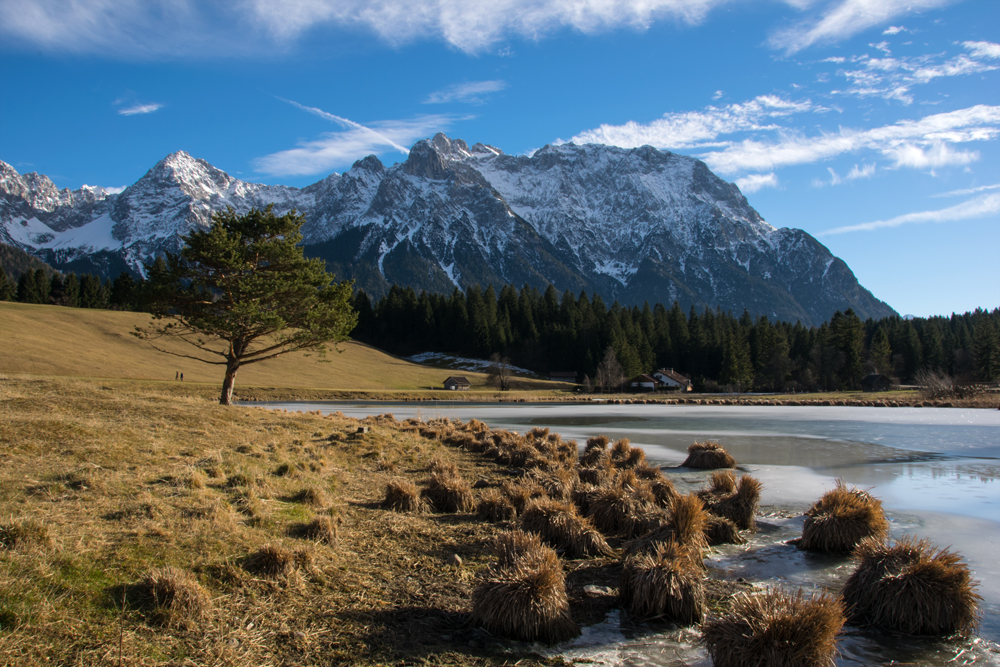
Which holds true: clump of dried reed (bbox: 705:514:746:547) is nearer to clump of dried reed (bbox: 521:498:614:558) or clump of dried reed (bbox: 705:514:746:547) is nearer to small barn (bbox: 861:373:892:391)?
clump of dried reed (bbox: 521:498:614:558)

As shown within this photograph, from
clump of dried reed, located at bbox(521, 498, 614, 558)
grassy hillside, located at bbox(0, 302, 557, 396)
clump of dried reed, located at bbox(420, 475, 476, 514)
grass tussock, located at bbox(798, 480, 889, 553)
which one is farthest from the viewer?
grassy hillside, located at bbox(0, 302, 557, 396)

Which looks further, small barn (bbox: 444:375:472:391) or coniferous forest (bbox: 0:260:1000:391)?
coniferous forest (bbox: 0:260:1000:391)

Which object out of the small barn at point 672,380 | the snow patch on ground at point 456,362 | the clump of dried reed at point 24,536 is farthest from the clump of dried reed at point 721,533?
the small barn at point 672,380

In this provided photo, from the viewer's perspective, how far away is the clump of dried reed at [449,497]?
39.6 feet

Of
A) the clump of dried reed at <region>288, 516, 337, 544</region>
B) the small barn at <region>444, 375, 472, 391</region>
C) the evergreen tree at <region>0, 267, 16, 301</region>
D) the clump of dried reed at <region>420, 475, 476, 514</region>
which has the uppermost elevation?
the evergreen tree at <region>0, 267, 16, 301</region>

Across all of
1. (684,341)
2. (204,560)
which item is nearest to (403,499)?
(204,560)

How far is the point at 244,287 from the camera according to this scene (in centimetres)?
2442

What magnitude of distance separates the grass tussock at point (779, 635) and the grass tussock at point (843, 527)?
5.05 meters

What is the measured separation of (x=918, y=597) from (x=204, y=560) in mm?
8976

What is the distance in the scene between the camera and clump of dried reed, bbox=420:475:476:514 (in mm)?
12062

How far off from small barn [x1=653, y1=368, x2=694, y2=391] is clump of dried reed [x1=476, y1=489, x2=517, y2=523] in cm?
10527

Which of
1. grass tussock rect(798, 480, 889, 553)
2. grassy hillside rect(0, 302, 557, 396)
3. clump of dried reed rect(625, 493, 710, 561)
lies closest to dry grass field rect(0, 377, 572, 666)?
clump of dried reed rect(625, 493, 710, 561)

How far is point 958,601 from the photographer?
22.2 ft

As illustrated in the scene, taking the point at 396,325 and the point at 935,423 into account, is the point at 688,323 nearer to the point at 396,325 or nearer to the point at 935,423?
the point at 396,325
